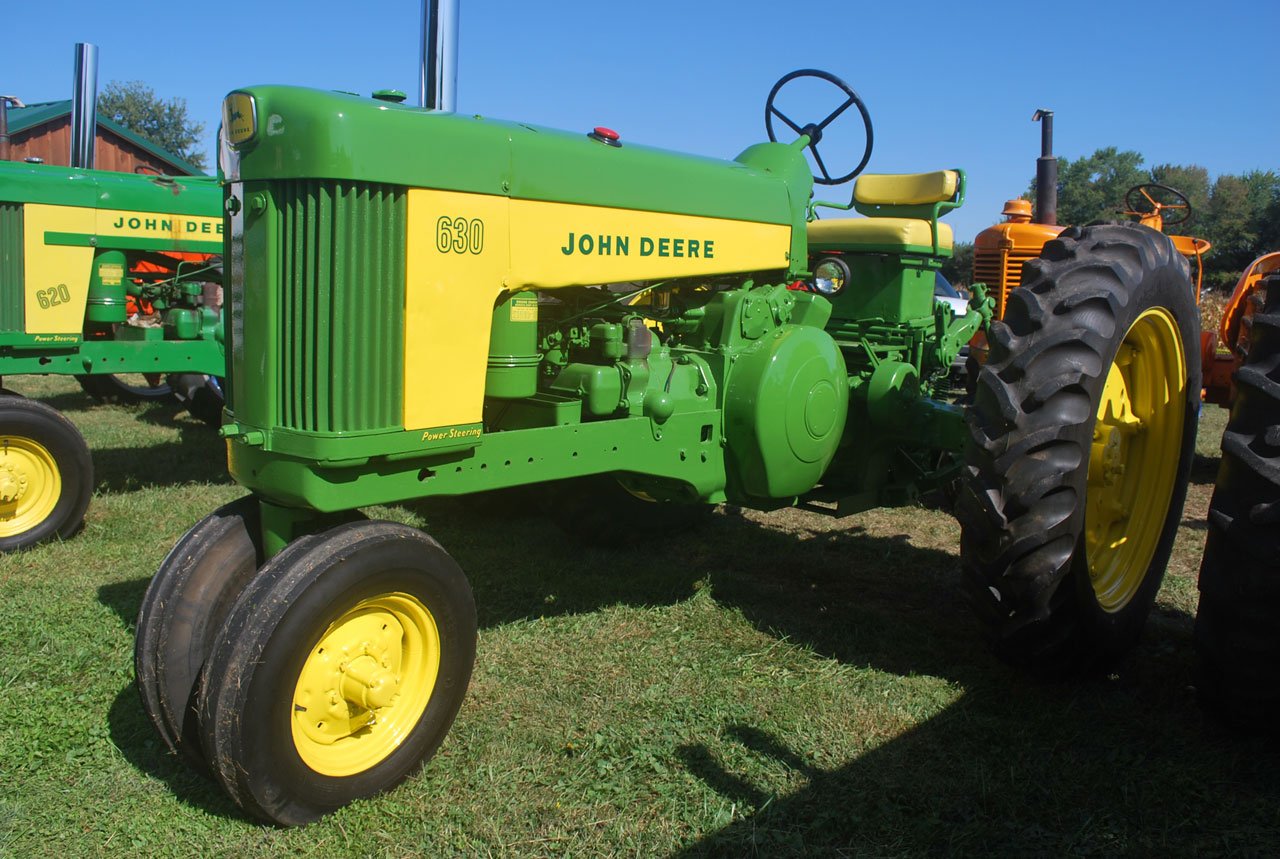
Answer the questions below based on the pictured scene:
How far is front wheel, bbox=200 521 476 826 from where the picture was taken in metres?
2.35

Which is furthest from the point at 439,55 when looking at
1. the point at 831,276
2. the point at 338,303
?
the point at 831,276

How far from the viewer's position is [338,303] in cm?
253

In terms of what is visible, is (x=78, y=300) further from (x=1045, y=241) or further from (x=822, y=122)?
(x=1045, y=241)

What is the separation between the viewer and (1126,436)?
356 cm

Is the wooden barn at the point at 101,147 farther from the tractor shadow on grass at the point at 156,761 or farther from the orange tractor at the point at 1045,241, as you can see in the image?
the tractor shadow on grass at the point at 156,761

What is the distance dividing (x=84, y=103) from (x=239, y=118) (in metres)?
4.98

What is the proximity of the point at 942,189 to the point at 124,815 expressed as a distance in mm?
4162

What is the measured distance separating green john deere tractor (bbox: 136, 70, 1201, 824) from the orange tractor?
12.5 ft

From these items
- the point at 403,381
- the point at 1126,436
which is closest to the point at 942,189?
the point at 1126,436

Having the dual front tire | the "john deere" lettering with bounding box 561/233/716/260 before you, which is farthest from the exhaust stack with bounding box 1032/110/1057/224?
the dual front tire

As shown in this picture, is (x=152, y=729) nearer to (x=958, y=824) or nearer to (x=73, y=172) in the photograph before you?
(x=958, y=824)

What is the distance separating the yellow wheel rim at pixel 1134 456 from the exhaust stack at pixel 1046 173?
16.5 ft

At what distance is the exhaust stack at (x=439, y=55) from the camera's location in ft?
10.2

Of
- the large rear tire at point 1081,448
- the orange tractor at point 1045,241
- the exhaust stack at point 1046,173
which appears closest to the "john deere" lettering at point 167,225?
the large rear tire at point 1081,448
